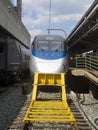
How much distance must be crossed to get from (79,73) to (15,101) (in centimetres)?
475

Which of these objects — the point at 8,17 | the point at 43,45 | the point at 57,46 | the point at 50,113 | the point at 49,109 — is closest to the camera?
the point at 50,113

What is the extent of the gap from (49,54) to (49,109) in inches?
287

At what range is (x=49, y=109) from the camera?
45.1 feet

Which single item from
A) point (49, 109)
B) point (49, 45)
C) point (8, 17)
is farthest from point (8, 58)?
point (49, 109)

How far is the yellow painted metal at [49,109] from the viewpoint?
11.3 meters

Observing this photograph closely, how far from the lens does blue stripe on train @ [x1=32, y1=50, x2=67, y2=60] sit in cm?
2058

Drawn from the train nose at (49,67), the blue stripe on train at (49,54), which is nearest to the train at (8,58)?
the blue stripe on train at (49,54)

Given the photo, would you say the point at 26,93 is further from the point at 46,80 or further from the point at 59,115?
the point at 59,115

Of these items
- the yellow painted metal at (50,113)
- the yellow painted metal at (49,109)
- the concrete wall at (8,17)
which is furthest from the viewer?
the concrete wall at (8,17)

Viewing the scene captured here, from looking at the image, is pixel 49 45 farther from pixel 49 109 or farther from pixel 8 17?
pixel 8 17

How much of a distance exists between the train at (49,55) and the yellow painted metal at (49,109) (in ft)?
4.52

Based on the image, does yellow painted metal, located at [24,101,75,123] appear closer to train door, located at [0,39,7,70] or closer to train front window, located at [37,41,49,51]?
train front window, located at [37,41,49,51]

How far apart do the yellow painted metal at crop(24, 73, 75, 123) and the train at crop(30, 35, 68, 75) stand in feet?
4.52

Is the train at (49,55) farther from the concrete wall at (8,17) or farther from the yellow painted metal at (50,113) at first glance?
the concrete wall at (8,17)
